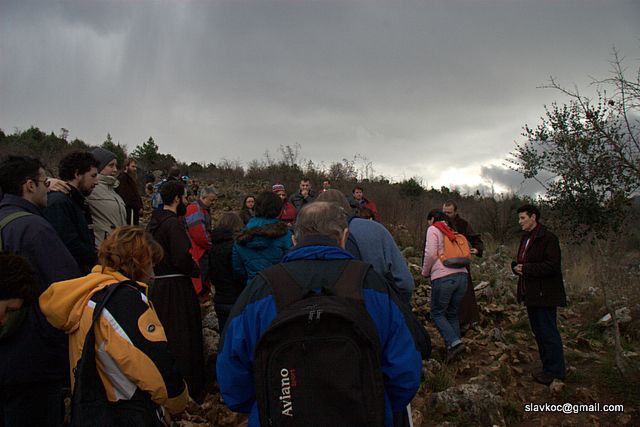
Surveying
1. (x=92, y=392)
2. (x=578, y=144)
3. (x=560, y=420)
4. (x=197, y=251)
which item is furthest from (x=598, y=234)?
(x=92, y=392)

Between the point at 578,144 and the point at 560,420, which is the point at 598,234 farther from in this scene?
the point at 560,420

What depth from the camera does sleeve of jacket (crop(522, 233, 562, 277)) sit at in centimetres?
468

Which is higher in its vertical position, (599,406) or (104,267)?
(104,267)

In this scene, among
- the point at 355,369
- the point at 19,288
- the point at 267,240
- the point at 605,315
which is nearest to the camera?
the point at 355,369

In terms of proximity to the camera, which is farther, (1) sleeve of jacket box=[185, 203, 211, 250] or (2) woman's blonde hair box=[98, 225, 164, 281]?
(1) sleeve of jacket box=[185, 203, 211, 250]

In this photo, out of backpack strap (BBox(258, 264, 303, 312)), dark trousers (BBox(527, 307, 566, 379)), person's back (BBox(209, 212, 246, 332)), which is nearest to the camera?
backpack strap (BBox(258, 264, 303, 312))

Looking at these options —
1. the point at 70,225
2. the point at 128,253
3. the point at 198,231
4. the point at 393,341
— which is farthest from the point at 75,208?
the point at 393,341

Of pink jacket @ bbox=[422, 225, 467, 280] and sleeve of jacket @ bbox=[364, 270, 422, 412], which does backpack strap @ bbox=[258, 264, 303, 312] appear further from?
pink jacket @ bbox=[422, 225, 467, 280]

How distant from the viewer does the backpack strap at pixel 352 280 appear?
5.54 ft

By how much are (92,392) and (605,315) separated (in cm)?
784

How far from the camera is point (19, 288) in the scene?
2135 mm

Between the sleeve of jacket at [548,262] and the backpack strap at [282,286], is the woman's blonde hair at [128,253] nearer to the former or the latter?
the backpack strap at [282,286]

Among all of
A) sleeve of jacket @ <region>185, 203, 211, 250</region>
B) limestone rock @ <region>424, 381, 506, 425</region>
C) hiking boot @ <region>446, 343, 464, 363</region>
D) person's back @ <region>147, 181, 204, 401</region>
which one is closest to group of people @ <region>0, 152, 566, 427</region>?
person's back @ <region>147, 181, 204, 401</region>

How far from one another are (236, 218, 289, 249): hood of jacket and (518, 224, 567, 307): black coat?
2.91 meters
